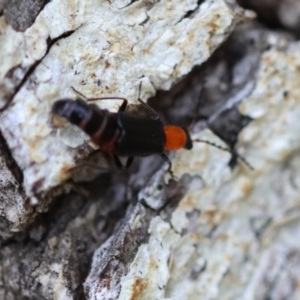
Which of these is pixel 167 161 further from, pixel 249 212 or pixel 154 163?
pixel 249 212

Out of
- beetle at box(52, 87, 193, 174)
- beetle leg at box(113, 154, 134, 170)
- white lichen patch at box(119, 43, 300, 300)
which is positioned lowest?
white lichen patch at box(119, 43, 300, 300)

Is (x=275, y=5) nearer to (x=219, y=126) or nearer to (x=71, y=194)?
(x=219, y=126)

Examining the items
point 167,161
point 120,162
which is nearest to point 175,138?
point 167,161

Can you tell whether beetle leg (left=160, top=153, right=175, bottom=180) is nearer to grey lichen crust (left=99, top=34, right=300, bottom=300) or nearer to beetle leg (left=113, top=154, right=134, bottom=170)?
grey lichen crust (left=99, top=34, right=300, bottom=300)

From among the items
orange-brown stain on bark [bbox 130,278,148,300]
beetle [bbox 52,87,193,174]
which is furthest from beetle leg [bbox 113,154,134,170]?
orange-brown stain on bark [bbox 130,278,148,300]

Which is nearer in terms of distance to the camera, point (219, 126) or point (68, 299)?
point (68, 299)

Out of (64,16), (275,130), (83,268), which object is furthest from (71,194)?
(275,130)
